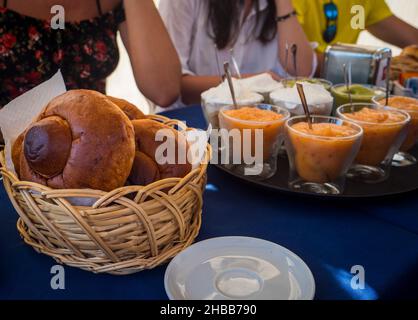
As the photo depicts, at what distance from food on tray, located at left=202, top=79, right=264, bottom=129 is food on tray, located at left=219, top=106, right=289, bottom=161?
86mm

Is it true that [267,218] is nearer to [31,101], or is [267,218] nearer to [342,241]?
[342,241]

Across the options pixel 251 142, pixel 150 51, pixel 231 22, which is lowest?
pixel 251 142

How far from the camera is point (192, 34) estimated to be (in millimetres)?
1907

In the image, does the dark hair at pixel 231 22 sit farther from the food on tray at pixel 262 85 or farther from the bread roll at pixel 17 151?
the bread roll at pixel 17 151

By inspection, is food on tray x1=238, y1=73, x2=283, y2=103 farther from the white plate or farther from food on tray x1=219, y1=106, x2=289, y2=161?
the white plate

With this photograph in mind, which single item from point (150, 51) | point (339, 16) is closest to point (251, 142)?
point (150, 51)

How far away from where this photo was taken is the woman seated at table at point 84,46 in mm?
1263

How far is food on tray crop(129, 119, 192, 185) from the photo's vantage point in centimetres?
58

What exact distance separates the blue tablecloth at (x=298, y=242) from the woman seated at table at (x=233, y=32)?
40.7 inches

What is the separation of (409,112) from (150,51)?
0.91m

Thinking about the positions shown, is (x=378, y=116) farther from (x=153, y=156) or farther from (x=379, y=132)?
(x=153, y=156)

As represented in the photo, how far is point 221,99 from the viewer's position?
1008 mm

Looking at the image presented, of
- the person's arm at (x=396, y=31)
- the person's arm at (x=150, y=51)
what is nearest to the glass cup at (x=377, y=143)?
the person's arm at (x=150, y=51)
